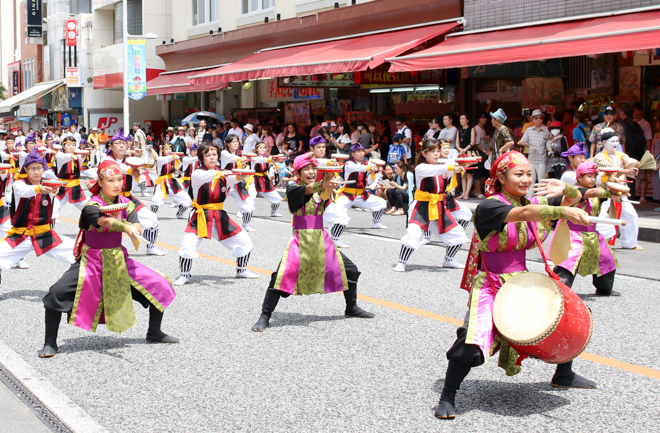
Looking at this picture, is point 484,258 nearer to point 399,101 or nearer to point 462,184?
point 462,184

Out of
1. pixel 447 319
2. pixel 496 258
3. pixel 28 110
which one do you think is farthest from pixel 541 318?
pixel 28 110

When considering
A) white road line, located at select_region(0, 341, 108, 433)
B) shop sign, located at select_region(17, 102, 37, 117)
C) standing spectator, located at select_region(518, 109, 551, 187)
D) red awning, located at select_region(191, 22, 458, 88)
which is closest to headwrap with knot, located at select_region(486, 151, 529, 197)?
white road line, located at select_region(0, 341, 108, 433)

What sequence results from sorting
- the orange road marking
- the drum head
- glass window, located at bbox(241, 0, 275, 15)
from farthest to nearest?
glass window, located at bbox(241, 0, 275, 15)
the orange road marking
the drum head

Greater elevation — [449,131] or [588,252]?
[449,131]

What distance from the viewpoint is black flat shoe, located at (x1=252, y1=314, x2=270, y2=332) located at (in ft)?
20.5

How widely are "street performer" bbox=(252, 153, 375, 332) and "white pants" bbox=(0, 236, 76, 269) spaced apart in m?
2.63

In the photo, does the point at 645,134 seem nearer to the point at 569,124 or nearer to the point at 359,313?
the point at 569,124

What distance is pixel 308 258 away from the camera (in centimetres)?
628

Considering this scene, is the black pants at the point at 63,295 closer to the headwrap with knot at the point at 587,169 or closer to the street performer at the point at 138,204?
the street performer at the point at 138,204

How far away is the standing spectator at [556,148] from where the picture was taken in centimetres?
1429

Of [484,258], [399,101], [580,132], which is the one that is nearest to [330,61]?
[399,101]

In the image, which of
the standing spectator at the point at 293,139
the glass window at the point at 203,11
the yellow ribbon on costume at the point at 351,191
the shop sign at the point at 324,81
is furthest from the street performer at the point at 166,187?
the glass window at the point at 203,11

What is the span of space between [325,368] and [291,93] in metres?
19.7

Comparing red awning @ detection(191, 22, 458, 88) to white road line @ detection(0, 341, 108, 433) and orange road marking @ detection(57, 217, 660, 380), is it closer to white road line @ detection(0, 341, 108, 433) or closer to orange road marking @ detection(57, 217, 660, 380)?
orange road marking @ detection(57, 217, 660, 380)
